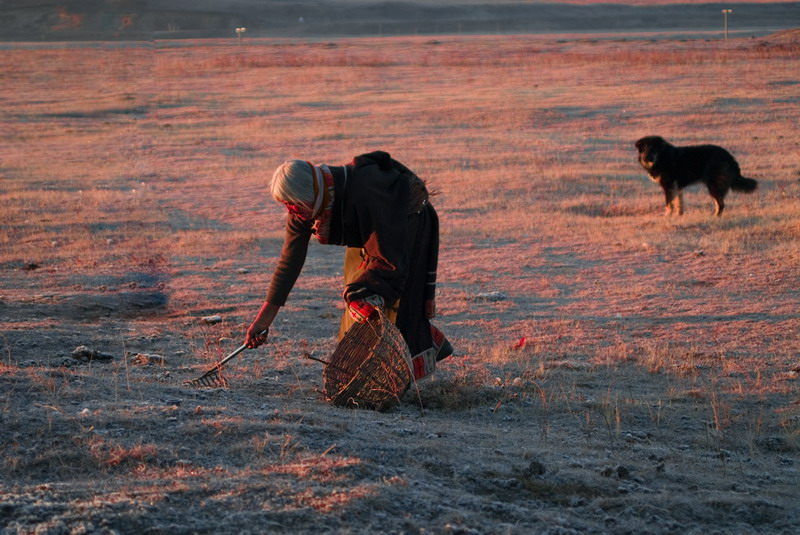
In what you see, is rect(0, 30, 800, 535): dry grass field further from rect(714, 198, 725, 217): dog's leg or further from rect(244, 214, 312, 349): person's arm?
rect(244, 214, 312, 349): person's arm

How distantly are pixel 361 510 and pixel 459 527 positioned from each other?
340 millimetres

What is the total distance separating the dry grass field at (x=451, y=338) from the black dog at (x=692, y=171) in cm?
34

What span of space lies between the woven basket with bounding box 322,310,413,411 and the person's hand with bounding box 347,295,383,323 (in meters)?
0.06

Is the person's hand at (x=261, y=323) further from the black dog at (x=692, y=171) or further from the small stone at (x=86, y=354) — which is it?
the black dog at (x=692, y=171)

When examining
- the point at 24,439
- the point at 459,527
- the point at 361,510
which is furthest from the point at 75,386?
the point at 459,527

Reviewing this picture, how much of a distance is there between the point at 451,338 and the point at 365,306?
2626 mm

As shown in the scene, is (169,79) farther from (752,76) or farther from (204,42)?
(204,42)

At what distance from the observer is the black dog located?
11547 mm

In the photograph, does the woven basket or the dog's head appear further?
the dog's head

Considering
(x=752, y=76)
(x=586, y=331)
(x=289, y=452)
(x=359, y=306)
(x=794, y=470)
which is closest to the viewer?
(x=289, y=452)

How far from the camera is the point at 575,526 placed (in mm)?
3135

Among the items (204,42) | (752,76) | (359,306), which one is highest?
(204,42)

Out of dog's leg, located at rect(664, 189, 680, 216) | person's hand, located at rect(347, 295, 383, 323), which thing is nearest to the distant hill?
dog's leg, located at rect(664, 189, 680, 216)

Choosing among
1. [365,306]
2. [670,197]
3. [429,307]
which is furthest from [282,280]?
[670,197]
